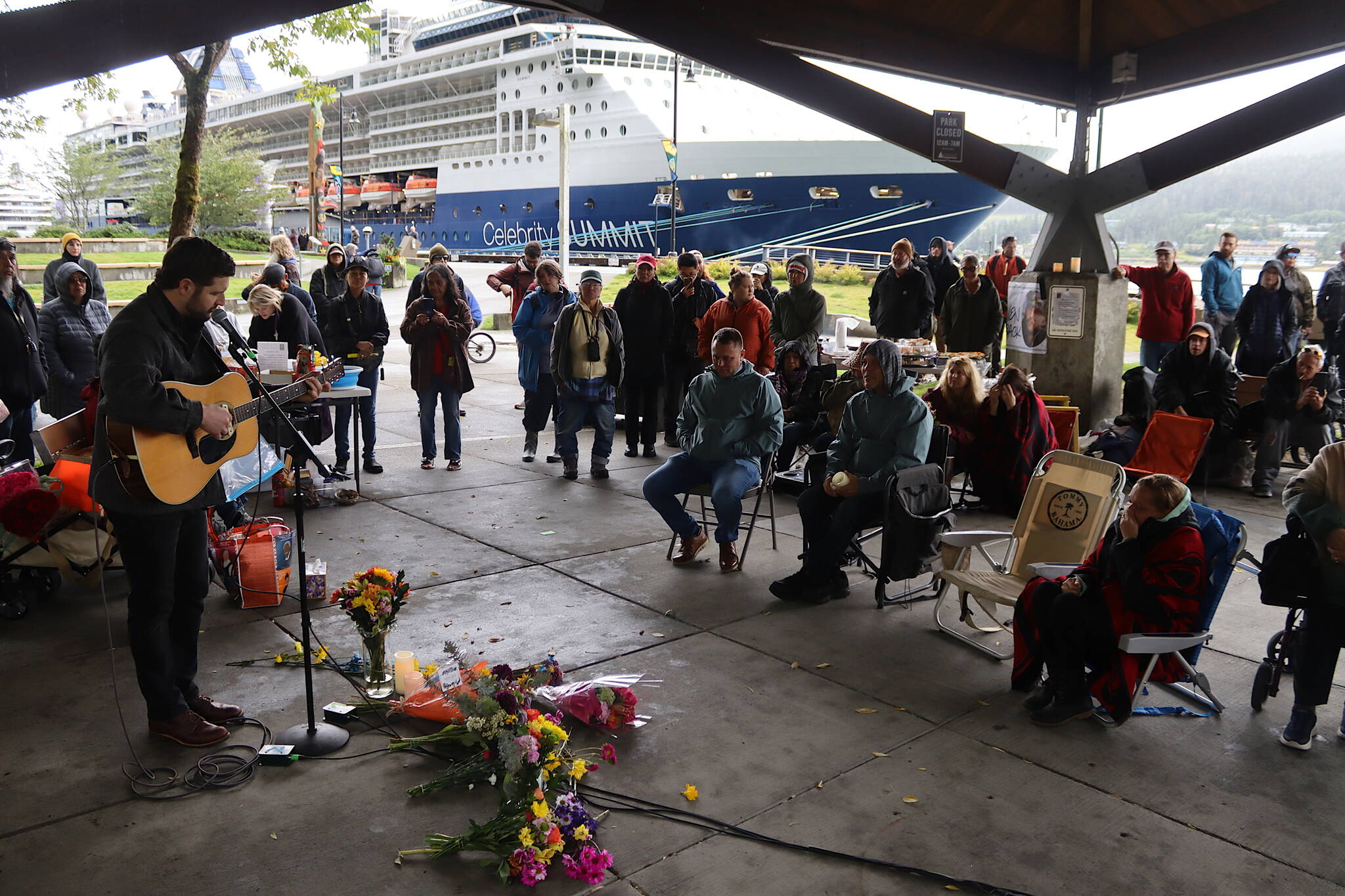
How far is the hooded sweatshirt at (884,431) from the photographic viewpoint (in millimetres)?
5508

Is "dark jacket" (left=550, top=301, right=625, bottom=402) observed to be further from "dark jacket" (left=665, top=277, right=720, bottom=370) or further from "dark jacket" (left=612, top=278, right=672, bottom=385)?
"dark jacket" (left=665, top=277, right=720, bottom=370)

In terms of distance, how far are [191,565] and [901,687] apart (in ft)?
10.1

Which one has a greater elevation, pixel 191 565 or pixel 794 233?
pixel 794 233

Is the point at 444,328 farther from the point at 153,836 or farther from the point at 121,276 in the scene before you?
the point at 121,276

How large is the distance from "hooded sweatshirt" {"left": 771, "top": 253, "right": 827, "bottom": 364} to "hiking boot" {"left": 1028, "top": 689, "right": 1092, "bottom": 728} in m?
5.70

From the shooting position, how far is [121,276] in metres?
28.8

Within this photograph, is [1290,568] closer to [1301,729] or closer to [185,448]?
[1301,729]

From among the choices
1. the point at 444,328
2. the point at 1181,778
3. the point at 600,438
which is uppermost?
the point at 444,328

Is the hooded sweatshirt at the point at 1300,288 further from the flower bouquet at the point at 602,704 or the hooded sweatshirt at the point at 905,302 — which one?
the flower bouquet at the point at 602,704

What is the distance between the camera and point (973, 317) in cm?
1069

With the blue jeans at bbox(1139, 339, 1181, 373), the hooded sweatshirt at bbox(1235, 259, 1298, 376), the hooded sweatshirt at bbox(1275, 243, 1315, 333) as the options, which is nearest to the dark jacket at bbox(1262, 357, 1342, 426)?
the hooded sweatshirt at bbox(1235, 259, 1298, 376)

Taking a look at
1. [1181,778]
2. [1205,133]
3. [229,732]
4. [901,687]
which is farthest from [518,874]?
[1205,133]

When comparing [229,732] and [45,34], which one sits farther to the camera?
[45,34]

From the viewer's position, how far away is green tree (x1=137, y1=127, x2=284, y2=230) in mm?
45281
